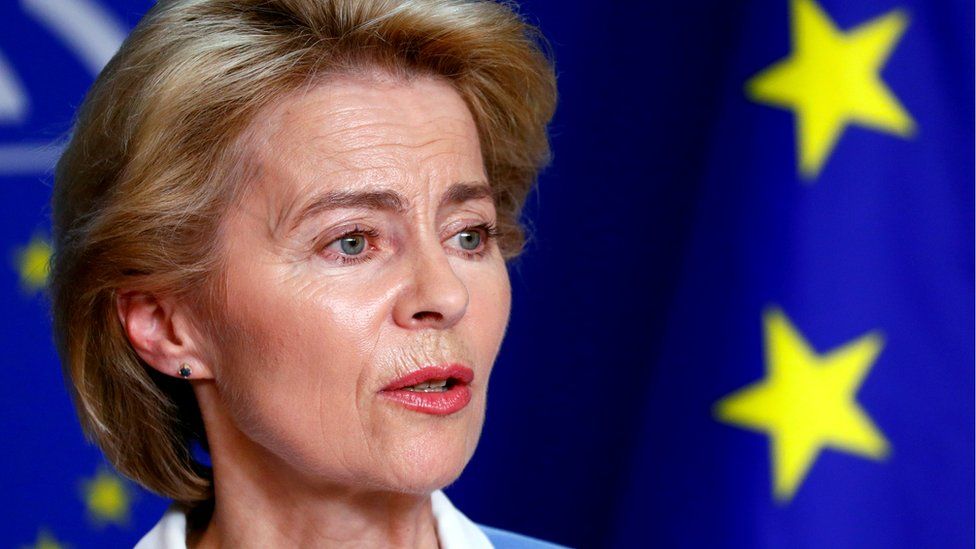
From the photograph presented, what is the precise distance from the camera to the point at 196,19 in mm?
1524

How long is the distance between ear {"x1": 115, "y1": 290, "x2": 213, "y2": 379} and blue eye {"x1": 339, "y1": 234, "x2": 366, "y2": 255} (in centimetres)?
22

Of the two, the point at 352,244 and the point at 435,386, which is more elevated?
Answer: the point at 352,244

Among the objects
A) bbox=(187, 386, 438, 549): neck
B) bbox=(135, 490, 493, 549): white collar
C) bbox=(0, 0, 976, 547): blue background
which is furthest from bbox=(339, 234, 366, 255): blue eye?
bbox=(0, 0, 976, 547): blue background

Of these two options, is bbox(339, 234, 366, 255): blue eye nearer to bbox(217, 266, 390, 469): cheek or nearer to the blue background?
bbox(217, 266, 390, 469): cheek

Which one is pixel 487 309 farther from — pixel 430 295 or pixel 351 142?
pixel 351 142

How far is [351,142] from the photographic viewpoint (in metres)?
1.47

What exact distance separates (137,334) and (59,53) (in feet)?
2.84

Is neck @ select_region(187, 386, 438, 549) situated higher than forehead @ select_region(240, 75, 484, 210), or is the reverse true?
forehead @ select_region(240, 75, 484, 210)

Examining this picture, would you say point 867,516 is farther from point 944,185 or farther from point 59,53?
point 59,53

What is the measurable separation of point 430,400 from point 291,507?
26cm

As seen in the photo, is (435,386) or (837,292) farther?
(837,292)

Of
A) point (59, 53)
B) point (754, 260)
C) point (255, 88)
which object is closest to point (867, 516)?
point (754, 260)

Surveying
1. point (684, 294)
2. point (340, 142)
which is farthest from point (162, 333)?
point (684, 294)

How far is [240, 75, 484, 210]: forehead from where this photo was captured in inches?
57.5
